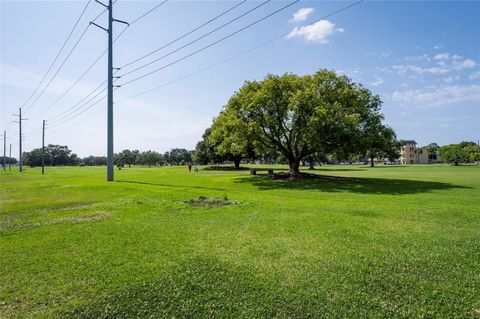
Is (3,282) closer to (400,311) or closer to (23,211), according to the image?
(400,311)

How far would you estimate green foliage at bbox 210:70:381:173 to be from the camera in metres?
28.4

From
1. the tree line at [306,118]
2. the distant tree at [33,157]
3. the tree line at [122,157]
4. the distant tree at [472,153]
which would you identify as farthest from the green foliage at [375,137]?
the distant tree at [33,157]

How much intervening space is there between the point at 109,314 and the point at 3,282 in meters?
2.65

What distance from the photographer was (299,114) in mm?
29828

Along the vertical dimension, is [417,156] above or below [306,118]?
below

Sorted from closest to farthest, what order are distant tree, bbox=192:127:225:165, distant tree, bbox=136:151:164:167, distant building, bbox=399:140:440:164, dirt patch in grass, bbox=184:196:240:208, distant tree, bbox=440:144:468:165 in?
dirt patch in grass, bbox=184:196:240:208 < distant tree, bbox=192:127:225:165 < distant tree, bbox=440:144:468:165 < distant tree, bbox=136:151:164:167 < distant building, bbox=399:140:440:164

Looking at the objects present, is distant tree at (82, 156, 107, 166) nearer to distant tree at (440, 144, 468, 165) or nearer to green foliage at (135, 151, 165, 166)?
green foliage at (135, 151, 165, 166)

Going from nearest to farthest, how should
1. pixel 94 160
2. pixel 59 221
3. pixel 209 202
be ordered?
pixel 59 221 → pixel 209 202 → pixel 94 160

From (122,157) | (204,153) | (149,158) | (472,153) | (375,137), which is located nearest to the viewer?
(375,137)

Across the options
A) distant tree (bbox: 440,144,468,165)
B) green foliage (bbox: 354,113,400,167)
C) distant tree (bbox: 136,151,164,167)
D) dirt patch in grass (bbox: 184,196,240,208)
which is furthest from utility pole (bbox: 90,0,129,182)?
distant tree (bbox: 136,151,164,167)

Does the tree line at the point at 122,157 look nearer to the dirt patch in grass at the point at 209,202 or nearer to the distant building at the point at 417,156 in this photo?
the distant building at the point at 417,156

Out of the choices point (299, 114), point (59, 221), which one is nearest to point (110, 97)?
point (299, 114)

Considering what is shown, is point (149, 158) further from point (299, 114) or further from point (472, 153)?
point (472, 153)

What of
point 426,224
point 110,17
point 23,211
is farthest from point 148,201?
point 110,17
